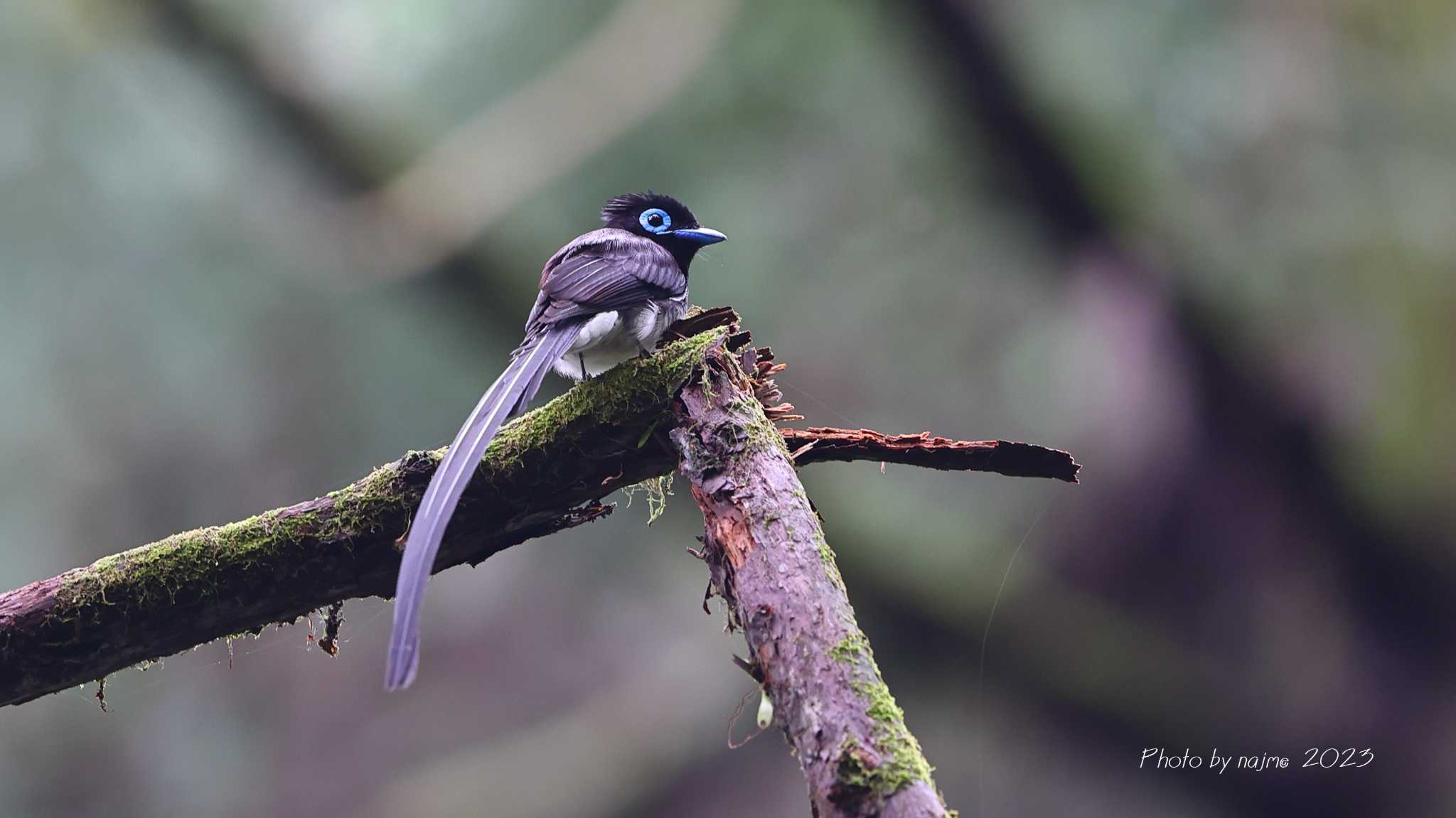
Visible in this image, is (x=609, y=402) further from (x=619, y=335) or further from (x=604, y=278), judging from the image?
(x=604, y=278)

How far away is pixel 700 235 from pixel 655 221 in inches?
5.8

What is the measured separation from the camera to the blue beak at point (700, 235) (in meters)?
2.87

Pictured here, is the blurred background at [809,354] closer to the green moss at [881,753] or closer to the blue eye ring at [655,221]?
the blue eye ring at [655,221]

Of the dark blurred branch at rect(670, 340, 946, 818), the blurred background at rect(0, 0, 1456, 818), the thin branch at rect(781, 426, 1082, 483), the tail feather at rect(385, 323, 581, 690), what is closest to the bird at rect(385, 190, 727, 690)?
the tail feather at rect(385, 323, 581, 690)

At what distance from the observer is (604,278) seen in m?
2.35

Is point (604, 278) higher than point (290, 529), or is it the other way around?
point (604, 278)

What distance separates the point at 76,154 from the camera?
13.0 feet

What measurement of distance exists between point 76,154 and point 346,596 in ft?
9.91

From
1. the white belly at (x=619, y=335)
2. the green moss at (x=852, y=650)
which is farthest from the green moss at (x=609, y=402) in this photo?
the green moss at (x=852, y=650)

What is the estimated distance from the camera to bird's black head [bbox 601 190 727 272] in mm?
2904

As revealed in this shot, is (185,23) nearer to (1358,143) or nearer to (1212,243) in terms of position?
(1212,243)

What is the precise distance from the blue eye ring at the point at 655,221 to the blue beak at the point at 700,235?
0.05m

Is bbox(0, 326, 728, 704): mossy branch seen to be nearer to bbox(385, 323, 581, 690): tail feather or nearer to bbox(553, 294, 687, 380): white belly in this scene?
bbox(385, 323, 581, 690): tail feather

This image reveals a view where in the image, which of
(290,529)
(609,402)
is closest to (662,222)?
(609,402)
